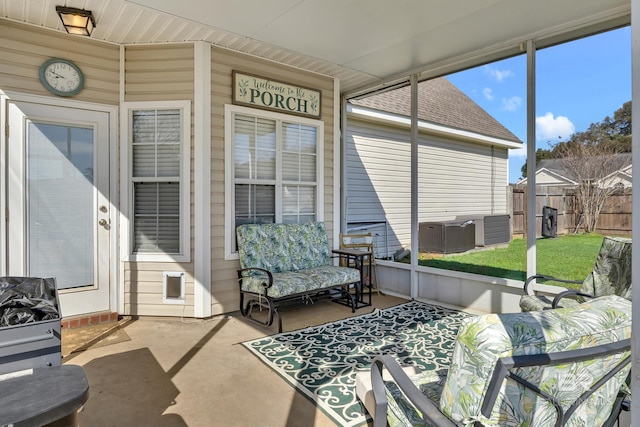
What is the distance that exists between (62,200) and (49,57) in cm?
141

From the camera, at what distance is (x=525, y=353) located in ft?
3.42

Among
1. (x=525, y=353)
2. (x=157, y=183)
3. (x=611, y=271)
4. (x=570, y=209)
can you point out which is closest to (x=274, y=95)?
(x=157, y=183)

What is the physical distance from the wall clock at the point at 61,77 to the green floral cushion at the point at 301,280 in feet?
8.63

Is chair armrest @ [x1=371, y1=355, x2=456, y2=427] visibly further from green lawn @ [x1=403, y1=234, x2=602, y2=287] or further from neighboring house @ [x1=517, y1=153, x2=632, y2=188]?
neighboring house @ [x1=517, y1=153, x2=632, y2=188]

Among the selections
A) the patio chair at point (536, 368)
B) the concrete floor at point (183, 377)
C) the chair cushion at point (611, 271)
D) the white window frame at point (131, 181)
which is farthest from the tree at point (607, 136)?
the white window frame at point (131, 181)

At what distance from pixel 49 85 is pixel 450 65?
443cm

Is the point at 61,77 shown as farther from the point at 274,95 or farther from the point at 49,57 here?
the point at 274,95

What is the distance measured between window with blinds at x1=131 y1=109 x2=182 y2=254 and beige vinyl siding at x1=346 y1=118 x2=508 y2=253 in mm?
2817

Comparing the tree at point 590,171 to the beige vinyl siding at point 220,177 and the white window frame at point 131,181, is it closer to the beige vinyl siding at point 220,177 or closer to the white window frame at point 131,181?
the beige vinyl siding at point 220,177

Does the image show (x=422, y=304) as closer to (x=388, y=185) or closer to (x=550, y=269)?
(x=550, y=269)

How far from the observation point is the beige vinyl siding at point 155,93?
412cm

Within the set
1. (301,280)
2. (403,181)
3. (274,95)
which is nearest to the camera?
(301,280)

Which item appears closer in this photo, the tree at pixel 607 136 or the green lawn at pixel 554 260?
the tree at pixel 607 136

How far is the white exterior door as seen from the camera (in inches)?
141
